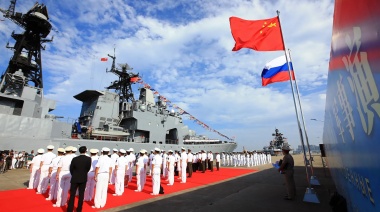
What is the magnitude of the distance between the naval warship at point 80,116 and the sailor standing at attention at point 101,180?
10.6 m

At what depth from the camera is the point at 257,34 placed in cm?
658

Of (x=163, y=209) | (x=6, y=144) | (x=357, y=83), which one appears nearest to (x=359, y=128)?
(x=357, y=83)

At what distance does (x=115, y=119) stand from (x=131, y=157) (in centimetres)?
1146

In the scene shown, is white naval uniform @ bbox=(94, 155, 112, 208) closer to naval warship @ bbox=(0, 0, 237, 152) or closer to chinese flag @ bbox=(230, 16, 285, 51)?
chinese flag @ bbox=(230, 16, 285, 51)

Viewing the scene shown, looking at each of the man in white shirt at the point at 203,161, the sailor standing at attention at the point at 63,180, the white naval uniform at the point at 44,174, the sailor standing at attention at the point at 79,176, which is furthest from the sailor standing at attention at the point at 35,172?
the man in white shirt at the point at 203,161

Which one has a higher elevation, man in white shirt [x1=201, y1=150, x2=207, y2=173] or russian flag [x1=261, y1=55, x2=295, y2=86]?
russian flag [x1=261, y1=55, x2=295, y2=86]

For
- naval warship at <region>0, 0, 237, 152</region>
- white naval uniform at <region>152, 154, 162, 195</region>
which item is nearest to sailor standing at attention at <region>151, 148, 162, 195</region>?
white naval uniform at <region>152, 154, 162, 195</region>

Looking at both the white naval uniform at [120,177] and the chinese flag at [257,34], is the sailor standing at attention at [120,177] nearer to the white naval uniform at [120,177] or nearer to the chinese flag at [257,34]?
the white naval uniform at [120,177]

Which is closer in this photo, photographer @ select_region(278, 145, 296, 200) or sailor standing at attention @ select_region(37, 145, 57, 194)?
photographer @ select_region(278, 145, 296, 200)

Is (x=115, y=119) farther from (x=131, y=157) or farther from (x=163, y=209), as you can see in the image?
(x=163, y=209)

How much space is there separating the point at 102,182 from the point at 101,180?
0.06 m

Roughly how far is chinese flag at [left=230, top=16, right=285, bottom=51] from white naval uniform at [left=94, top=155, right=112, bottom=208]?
5075 mm

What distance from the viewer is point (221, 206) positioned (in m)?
4.96

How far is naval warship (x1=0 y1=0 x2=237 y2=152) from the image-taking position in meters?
13.6
